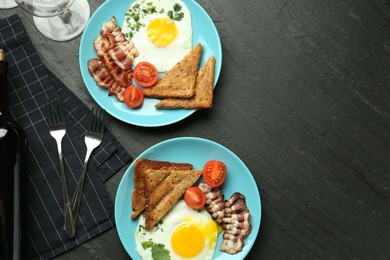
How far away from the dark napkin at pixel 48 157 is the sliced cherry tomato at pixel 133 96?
0.80 ft

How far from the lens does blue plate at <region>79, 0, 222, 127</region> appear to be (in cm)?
326

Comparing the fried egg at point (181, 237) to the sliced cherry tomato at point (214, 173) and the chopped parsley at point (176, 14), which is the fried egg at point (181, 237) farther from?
the chopped parsley at point (176, 14)

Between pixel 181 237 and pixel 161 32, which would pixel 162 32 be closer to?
pixel 161 32

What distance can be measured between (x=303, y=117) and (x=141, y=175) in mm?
1116

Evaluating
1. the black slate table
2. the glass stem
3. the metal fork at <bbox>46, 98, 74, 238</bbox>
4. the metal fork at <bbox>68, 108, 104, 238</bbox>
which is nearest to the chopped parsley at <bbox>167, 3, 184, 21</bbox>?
the black slate table

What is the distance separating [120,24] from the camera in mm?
3389

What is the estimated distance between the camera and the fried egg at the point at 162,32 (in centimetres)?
336

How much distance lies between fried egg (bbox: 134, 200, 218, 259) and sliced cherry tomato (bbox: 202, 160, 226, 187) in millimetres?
197

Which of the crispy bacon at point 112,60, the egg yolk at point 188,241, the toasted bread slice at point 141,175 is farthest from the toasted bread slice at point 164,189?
the crispy bacon at point 112,60

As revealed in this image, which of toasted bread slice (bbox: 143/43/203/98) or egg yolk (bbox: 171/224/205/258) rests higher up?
toasted bread slice (bbox: 143/43/203/98)

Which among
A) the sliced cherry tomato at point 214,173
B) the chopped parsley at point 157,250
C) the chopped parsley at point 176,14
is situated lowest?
the chopped parsley at point 157,250

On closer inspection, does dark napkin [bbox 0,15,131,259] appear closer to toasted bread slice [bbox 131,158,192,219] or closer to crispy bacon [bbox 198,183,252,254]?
toasted bread slice [bbox 131,158,192,219]

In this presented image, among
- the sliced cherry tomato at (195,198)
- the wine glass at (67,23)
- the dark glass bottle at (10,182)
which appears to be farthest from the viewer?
the wine glass at (67,23)

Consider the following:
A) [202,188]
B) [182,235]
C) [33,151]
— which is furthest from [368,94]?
[33,151]
